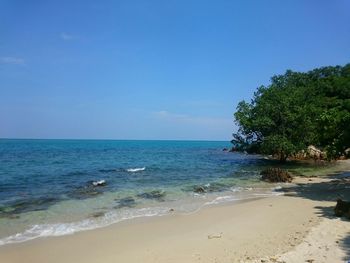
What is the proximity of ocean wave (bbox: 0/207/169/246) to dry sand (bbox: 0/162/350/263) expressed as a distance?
1.85ft

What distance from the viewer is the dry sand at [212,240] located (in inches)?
366

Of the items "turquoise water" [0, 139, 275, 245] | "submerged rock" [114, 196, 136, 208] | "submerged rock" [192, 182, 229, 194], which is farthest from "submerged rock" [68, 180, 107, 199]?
"submerged rock" [192, 182, 229, 194]

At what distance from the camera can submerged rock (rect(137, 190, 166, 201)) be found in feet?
64.4

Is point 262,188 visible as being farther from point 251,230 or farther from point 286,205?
point 251,230

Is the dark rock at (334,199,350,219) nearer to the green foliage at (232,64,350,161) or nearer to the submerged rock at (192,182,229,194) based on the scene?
the submerged rock at (192,182,229,194)

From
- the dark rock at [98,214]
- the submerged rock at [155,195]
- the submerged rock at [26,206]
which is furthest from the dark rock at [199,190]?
the submerged rock at [26,206]

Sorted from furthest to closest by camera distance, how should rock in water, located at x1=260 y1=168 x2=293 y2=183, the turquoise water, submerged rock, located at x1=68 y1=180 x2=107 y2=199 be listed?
rock in water, located at x1=260 y1=168 x2=293 y2=183, submerged rock, located at x1=68 y1=180 x2=107 y2=199, the turquoise water

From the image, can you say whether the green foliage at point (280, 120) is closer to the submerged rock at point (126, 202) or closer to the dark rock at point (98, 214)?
the submerged rock at point (126, 202)

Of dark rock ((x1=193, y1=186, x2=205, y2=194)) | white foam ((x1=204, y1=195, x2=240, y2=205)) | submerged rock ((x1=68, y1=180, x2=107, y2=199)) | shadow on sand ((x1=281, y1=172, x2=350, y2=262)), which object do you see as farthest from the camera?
dark rock ((x1=193, y1=186, x2=205, y2=194))

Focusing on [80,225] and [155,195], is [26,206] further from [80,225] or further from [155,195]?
[155,195]

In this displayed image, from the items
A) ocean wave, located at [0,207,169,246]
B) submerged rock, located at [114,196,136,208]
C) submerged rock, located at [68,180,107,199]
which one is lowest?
ocean wave, located at [0,207,169,246]

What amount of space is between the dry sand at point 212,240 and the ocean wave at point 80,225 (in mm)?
563

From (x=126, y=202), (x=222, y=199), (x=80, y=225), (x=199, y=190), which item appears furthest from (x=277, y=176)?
(x=80, y=225)

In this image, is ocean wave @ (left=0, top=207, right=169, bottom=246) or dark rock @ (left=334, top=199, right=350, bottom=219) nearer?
ocean wave @ (left=0, top=207, right=169, bottom=246)
